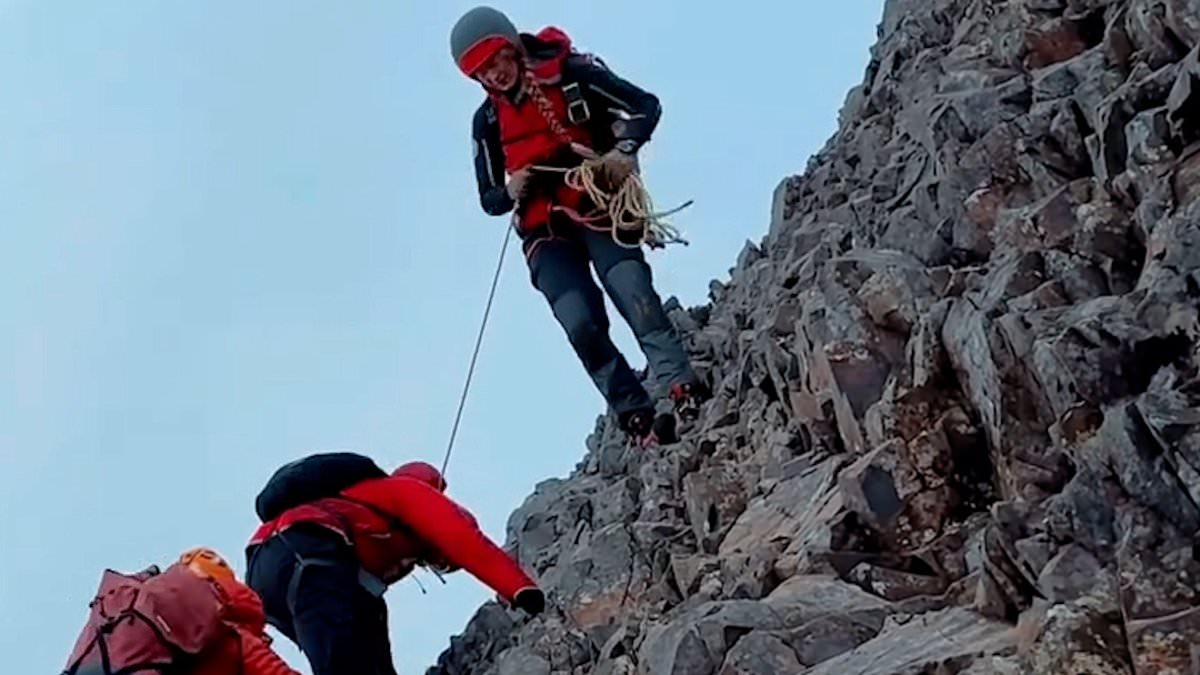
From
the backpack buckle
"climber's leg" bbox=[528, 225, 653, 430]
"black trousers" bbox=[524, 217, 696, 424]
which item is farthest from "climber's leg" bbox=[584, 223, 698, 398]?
the backpack buckle

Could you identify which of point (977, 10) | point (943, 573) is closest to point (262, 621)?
point (943, 573)

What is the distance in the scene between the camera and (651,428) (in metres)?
13.0

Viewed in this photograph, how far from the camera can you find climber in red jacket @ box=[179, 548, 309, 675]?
741 centimetres

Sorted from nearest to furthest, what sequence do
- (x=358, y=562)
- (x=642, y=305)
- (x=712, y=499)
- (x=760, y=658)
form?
1. (x=760, y=658)
2. (x=358, y=562)
3. (x=712, y=499)
4. (x=642, y=305)

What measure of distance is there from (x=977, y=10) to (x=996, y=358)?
29.4 ft

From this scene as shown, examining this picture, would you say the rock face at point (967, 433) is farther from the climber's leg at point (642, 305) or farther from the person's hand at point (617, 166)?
the person's hand at point (617, 166)

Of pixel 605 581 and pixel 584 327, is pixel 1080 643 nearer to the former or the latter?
pixel 605 581

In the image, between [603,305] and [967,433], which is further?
[603,305]

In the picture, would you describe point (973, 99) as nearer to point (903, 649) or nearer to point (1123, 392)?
point (1123, 392)

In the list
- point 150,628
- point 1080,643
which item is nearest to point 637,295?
point 150,628

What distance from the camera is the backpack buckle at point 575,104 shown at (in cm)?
1277

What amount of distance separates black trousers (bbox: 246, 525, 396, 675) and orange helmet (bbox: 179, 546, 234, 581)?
3.99 ft

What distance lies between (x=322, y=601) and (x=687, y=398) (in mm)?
4439

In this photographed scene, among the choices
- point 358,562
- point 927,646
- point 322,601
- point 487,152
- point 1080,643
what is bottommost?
point 1080,643
